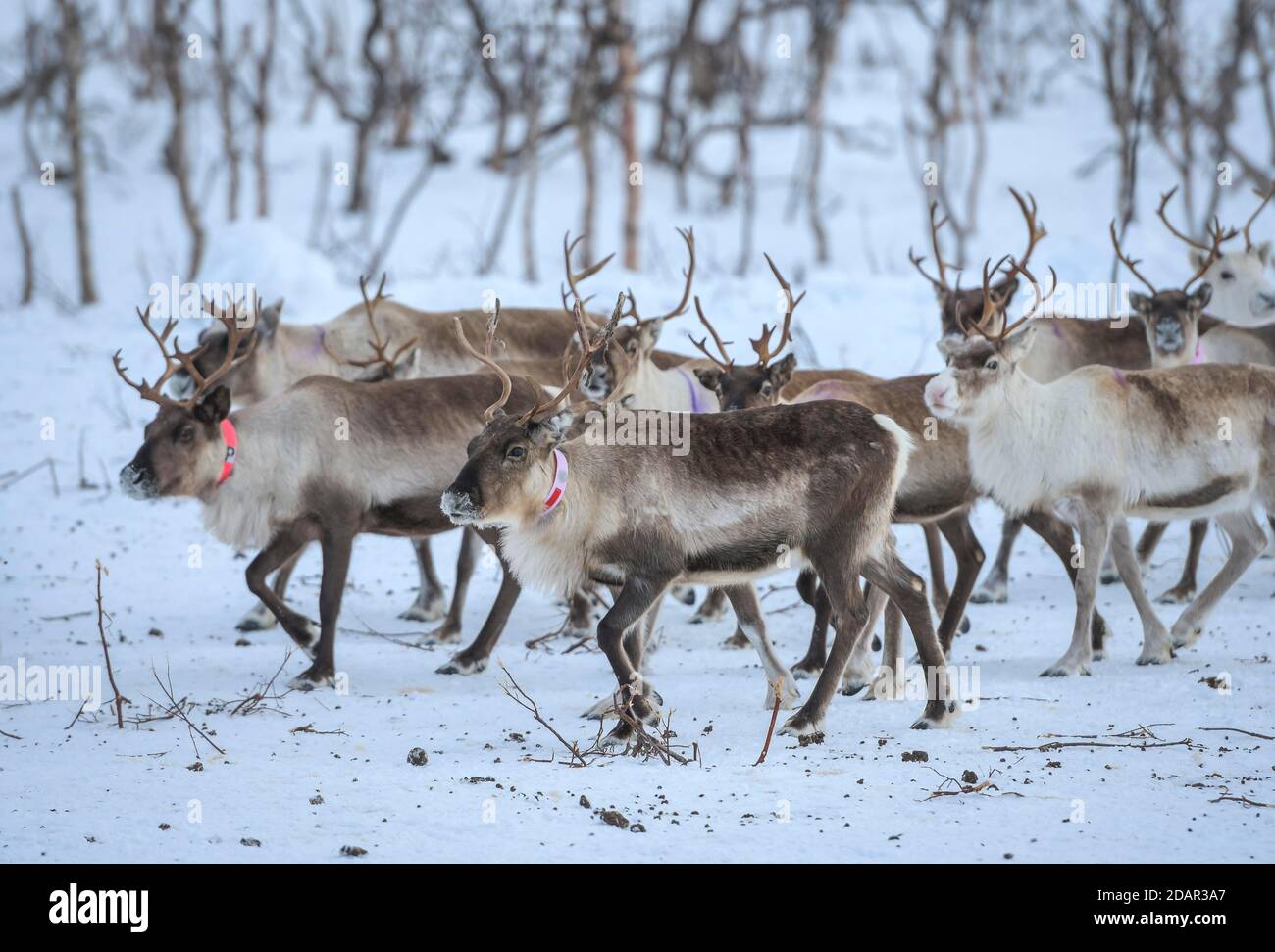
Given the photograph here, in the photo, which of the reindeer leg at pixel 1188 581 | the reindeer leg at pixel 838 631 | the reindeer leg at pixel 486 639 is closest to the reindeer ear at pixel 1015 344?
the reindeer leg at pixel 838 631

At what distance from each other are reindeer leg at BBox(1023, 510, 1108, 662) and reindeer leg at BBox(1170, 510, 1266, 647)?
0.33m

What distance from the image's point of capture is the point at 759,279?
14656 mm

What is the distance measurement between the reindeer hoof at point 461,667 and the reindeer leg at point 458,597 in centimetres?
60

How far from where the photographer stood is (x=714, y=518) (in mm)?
5520

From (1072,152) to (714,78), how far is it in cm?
567

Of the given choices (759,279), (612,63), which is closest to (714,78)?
(612,63)

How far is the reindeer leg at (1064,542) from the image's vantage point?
684cm

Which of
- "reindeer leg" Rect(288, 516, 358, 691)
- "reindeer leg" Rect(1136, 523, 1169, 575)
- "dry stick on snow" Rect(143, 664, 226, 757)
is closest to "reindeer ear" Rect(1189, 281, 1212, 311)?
"reindeer leg" Rect(1136, 523, 1169, 575)

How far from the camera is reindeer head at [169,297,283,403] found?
28.3 ft

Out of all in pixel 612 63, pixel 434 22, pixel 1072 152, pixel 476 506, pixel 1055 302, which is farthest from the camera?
pixel 1072 152

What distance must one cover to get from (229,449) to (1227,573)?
181 inches

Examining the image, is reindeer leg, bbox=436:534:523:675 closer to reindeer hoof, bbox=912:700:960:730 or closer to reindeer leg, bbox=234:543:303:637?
reindeer leg, bbox=234:543:303:637
